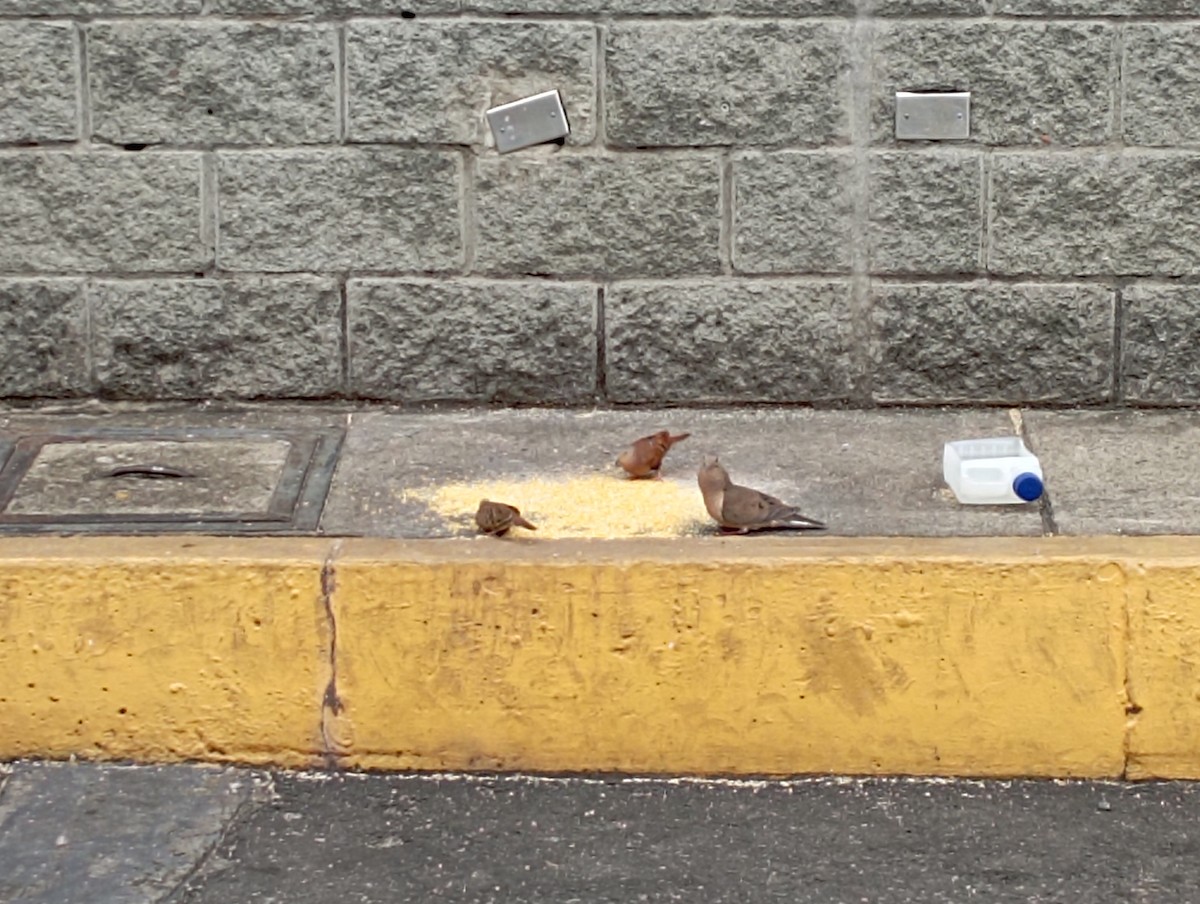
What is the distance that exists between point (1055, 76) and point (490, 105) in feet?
6.05

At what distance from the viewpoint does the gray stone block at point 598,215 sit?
20.1 ft

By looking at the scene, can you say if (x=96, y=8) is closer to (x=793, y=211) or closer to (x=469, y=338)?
(x=469, y=338)

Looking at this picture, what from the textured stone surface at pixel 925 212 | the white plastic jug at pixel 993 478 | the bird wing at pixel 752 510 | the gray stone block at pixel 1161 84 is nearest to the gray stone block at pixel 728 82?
the textured stone surface at pixel 925 212

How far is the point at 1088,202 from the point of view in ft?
20.0

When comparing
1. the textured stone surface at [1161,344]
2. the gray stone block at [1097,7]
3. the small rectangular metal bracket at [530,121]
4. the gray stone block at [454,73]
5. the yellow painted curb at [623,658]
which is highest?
the gray stone block at [1097,7]

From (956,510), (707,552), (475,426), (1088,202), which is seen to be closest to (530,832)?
(707,552)

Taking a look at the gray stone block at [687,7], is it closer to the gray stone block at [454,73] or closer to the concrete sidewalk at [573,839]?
the gray stone block at [454,73]

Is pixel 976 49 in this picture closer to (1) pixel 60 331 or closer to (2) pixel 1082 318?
(2) pixel 1082 318

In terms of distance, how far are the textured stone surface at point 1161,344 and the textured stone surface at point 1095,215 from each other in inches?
3.5

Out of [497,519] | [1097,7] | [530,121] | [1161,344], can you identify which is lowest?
[497,519]

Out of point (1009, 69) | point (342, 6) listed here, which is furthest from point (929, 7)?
point (342, 6)

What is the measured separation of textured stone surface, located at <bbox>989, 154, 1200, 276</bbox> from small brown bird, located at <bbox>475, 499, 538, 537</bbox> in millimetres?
2062

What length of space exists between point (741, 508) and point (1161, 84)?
224cm

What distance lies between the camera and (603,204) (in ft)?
20.2
